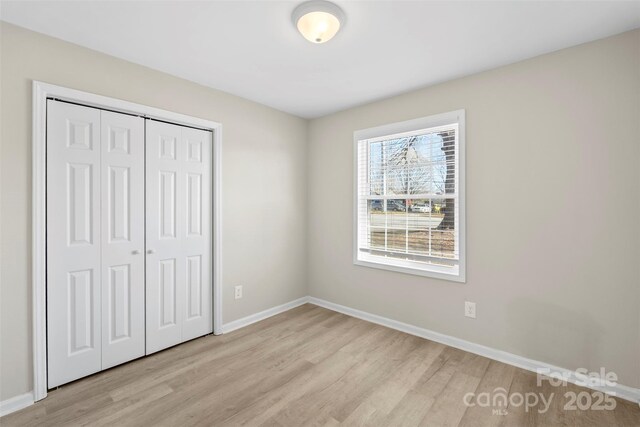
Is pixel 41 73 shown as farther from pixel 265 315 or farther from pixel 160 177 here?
pixel 265 315

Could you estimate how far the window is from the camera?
2.80 meters

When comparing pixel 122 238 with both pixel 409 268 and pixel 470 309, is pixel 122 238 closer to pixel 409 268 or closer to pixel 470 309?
pixel 409 268

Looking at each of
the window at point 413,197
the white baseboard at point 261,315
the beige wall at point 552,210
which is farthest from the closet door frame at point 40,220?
the beige wall at point 552,210

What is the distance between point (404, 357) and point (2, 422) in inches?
110

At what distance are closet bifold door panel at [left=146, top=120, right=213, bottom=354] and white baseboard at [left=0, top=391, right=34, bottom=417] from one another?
0.76 metres

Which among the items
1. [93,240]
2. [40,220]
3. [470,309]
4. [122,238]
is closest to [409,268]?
[470,309]

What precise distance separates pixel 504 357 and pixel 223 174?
3094mm

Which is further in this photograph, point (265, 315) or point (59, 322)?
point (265, 315)

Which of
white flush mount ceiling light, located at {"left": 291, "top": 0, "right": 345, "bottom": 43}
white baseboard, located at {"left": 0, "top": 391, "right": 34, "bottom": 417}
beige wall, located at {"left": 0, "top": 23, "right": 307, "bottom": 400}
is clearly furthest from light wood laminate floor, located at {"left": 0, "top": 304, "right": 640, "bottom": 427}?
white flush mount ceiling light, located at {"left": 291, "top": 0, "right": 345, "bottom": 43}

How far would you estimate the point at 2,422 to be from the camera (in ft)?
5.84

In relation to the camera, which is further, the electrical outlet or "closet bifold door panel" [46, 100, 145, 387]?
the electrical outlet

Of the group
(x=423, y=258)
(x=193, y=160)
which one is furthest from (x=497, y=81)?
(x=193, y=160)

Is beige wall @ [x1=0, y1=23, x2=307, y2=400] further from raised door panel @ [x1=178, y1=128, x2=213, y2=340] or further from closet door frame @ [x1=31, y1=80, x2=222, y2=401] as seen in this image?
raised door panel @ [x1=178, y1=128, x2=213, y2=340]

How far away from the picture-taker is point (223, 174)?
10.0 feet
